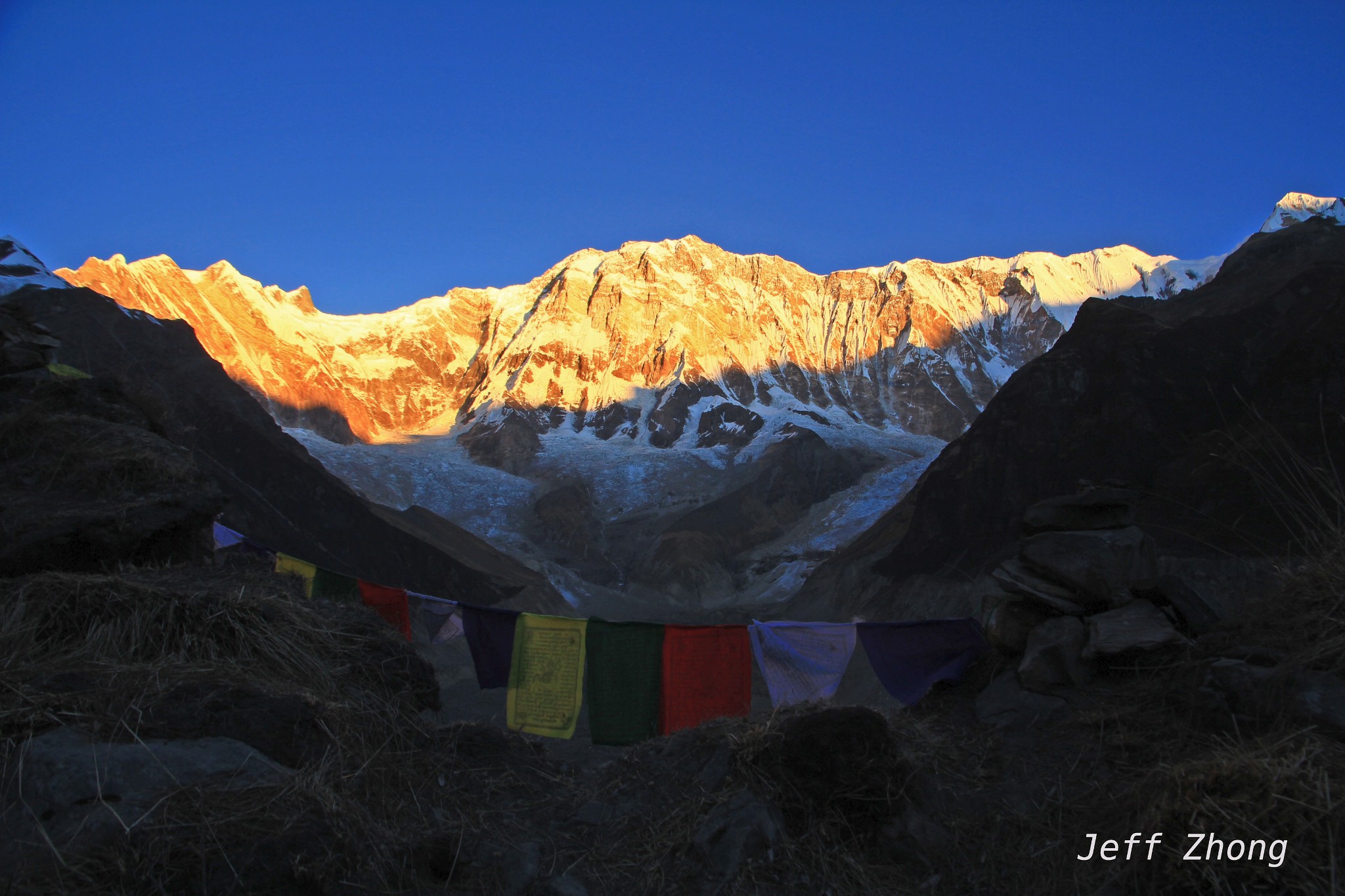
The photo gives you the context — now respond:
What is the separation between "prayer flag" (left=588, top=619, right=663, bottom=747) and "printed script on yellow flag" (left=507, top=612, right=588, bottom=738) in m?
0.16

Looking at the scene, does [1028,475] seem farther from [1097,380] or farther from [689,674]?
[689,674]

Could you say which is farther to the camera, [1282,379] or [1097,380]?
[1097,380]

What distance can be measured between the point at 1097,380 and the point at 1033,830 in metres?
33.7

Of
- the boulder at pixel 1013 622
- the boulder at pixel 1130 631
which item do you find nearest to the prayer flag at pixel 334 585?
the boulder at pixel 1013 622

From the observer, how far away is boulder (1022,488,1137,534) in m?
6.56

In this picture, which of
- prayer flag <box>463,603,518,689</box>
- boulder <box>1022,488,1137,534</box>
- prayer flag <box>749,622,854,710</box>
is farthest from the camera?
prayer flag <box>463,603,518,689</box>

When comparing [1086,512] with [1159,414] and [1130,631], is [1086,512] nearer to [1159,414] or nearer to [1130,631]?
[1130,631]

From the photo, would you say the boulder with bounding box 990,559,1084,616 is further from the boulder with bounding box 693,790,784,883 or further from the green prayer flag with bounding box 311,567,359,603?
the green prayer flag with bounding box 311,567,359,603

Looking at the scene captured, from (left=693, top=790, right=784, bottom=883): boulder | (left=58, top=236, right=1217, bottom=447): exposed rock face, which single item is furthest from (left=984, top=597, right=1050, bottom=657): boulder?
(left=58, top=236, right=1217, bottom=447): exposed rock face

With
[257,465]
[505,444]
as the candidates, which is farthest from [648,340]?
[257,465]

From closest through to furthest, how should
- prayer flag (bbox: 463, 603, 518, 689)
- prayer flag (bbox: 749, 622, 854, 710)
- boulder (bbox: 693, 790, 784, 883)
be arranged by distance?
boulder (bbox: 693, 790, 784, 883) < prayer flag (bbox: 749, 622, 854, 710) < prayer flag (bbox: 463, 603, 518, 689)

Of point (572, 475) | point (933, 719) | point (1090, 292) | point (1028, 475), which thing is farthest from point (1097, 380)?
point (1090, 292)

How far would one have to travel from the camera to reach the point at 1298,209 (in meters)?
90.9

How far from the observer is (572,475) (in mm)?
83188
